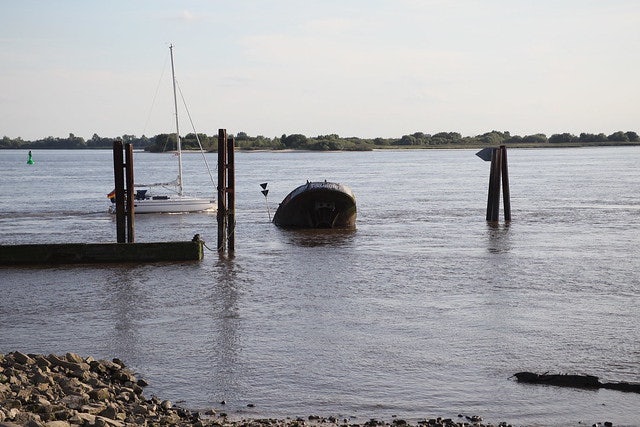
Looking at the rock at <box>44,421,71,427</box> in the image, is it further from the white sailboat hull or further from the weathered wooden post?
the white sailboat hull

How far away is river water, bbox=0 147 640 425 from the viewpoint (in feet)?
39.4

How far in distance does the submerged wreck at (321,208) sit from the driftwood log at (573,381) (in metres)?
22.6

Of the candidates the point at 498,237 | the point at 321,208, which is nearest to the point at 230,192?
the point at 321,208

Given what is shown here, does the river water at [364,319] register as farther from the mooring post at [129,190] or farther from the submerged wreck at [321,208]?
the mooring post at [129,190]

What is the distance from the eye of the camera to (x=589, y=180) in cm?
7444

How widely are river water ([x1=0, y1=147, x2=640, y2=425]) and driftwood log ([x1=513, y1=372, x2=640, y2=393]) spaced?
0.60 ft

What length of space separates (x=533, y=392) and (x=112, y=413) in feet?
Answer: 18.3

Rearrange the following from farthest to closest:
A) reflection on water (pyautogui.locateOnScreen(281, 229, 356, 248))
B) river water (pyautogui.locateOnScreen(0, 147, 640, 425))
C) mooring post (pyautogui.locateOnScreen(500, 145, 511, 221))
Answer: mooring post (pyautogui.locateOnScreen(500, 145, 511, 221)) → reflection on water (pyautogui.locateOnScreen(281, 229, 356, 248)) → river water (pyautogui.locateOnScreen(0, 147, 640, 425))

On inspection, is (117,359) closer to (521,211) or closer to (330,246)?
(330,246)

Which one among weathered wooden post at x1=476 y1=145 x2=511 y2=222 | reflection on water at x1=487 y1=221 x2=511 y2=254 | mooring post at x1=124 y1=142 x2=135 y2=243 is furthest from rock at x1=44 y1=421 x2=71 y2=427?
weathered wooden post at x1=476 y1=145 x2=511 y2=222

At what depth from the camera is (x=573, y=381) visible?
12344mm

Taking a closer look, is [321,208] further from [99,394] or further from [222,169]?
[99,394]

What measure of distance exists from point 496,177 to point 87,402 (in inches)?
1040

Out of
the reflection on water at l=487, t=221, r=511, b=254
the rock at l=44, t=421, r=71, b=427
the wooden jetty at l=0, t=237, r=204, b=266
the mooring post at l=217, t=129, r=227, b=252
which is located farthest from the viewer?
the reflection on water at l=487, t=221, r=511, b=254
